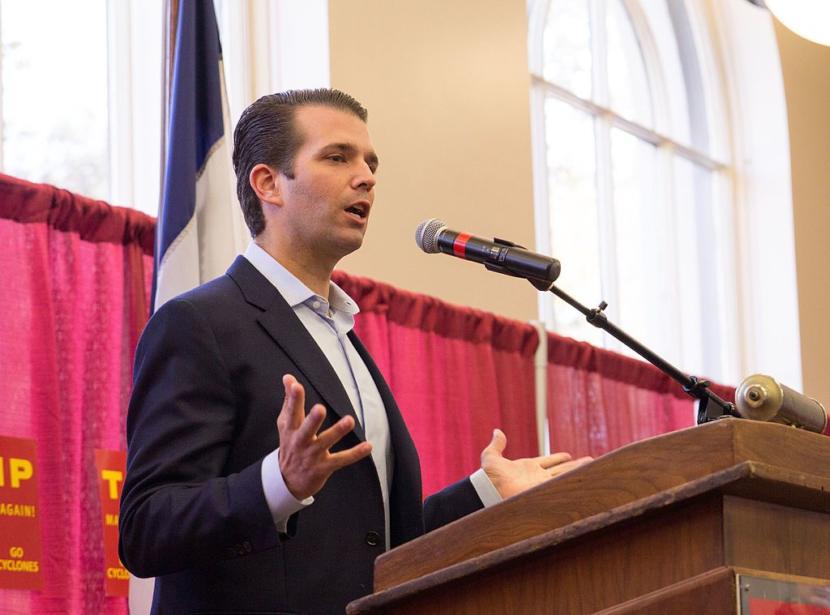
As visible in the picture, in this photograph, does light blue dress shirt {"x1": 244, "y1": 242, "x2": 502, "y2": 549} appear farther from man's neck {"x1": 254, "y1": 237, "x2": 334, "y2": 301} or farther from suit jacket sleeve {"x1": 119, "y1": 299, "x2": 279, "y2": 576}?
suit jacket sleeve {"x1": 119, "y1": 299, "x2": 279, "y2": 576}

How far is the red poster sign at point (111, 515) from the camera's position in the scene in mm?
2949

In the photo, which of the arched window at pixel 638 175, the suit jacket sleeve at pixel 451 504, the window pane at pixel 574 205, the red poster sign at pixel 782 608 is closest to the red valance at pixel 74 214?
the suit jacket sleeve at pixel 451 504

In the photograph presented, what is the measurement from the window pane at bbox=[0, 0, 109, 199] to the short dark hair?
1.36 metres

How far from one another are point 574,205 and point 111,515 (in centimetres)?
328

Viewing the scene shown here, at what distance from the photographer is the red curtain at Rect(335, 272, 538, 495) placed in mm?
3979

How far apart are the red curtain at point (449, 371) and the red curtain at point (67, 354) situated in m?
0.78

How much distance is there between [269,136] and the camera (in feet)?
7.45

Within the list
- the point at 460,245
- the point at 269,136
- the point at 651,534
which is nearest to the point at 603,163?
the point at 269,136

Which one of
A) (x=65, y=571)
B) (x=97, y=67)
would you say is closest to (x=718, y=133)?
(x=97, y=67)

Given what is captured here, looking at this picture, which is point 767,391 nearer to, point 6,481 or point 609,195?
point 6,481

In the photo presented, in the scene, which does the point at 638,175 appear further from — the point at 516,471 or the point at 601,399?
the point at 516,471

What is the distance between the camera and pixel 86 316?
122 inches

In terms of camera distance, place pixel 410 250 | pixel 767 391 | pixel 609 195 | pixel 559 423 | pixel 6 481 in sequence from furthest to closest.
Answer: pixel 609 195
pixel 559 423
pixel 410 250
pixel 6 481
pixel 767 391

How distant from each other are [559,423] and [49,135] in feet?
6.47
